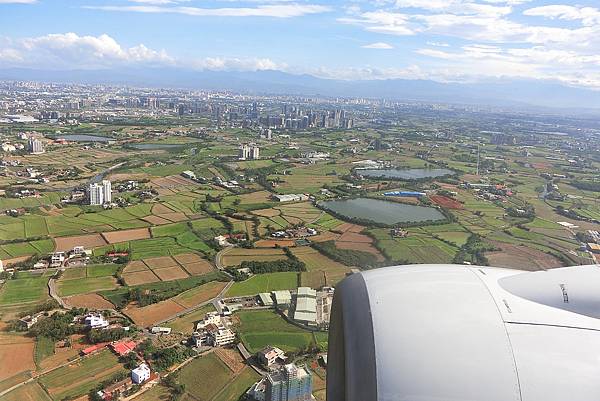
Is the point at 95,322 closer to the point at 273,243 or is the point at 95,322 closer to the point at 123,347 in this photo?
the point at 123,347

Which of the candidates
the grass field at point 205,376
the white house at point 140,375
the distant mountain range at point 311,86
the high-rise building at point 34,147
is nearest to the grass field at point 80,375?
the white house at point 140,375

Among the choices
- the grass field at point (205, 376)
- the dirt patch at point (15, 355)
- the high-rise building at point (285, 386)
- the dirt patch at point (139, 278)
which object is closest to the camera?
the high-rise building at point (285, 386)

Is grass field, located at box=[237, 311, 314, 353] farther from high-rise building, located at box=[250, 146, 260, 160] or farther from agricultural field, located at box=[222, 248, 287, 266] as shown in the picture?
high-rise building, located at box=[250, 146, 260, 160]

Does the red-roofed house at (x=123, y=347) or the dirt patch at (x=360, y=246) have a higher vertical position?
the dirt patch at (x=360, y=246)

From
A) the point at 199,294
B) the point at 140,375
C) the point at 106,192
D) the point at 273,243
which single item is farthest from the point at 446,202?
the point at 140,375

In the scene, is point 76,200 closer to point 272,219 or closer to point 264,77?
point 272,219

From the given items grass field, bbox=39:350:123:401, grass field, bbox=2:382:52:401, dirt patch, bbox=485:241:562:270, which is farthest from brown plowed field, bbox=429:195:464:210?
grass field, bbox=2:382:52:401

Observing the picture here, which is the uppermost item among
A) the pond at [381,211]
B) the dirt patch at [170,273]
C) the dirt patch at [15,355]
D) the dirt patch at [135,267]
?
the pond at [381,211]

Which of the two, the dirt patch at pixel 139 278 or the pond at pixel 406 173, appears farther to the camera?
the pond at pixel 406 173

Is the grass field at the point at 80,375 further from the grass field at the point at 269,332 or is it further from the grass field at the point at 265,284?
the grass field at the point at 265,284
